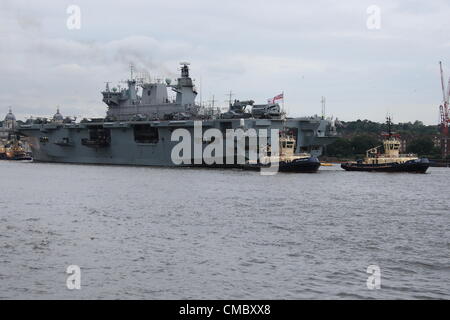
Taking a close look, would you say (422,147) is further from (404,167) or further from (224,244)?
(224,244)

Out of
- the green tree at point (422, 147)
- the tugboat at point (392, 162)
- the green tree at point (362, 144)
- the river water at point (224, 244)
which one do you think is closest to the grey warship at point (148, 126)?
the tugboat at point (392, 162)

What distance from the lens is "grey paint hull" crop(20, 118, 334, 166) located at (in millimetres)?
54138

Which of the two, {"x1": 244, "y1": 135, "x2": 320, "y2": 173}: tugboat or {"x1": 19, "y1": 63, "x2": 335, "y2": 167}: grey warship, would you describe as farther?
{"x1": 19, "y1": 63, "x2": 335, "y2": 167}: grey warship

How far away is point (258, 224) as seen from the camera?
21266 millimetres

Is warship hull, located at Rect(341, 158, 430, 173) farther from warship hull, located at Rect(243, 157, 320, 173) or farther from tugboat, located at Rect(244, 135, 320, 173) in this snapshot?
warship hull, located at Rect(243, 157, 320, 173)

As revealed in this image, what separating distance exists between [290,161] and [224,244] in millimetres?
31259

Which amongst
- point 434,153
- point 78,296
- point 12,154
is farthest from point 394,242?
point 12,154

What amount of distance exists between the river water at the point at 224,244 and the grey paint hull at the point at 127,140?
22.5 meters

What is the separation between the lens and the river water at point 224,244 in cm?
1290

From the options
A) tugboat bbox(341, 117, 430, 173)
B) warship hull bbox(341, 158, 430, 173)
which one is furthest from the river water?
tugboat bbox(341, 117, 430, 173)

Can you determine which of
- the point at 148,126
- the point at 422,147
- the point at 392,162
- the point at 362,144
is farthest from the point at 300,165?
the point at 422,147

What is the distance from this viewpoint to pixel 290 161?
4825 cm

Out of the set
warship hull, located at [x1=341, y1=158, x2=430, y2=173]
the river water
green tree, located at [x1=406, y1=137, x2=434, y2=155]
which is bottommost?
the river water

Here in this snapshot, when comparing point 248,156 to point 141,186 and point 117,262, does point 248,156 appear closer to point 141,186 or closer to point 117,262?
point 141,186
